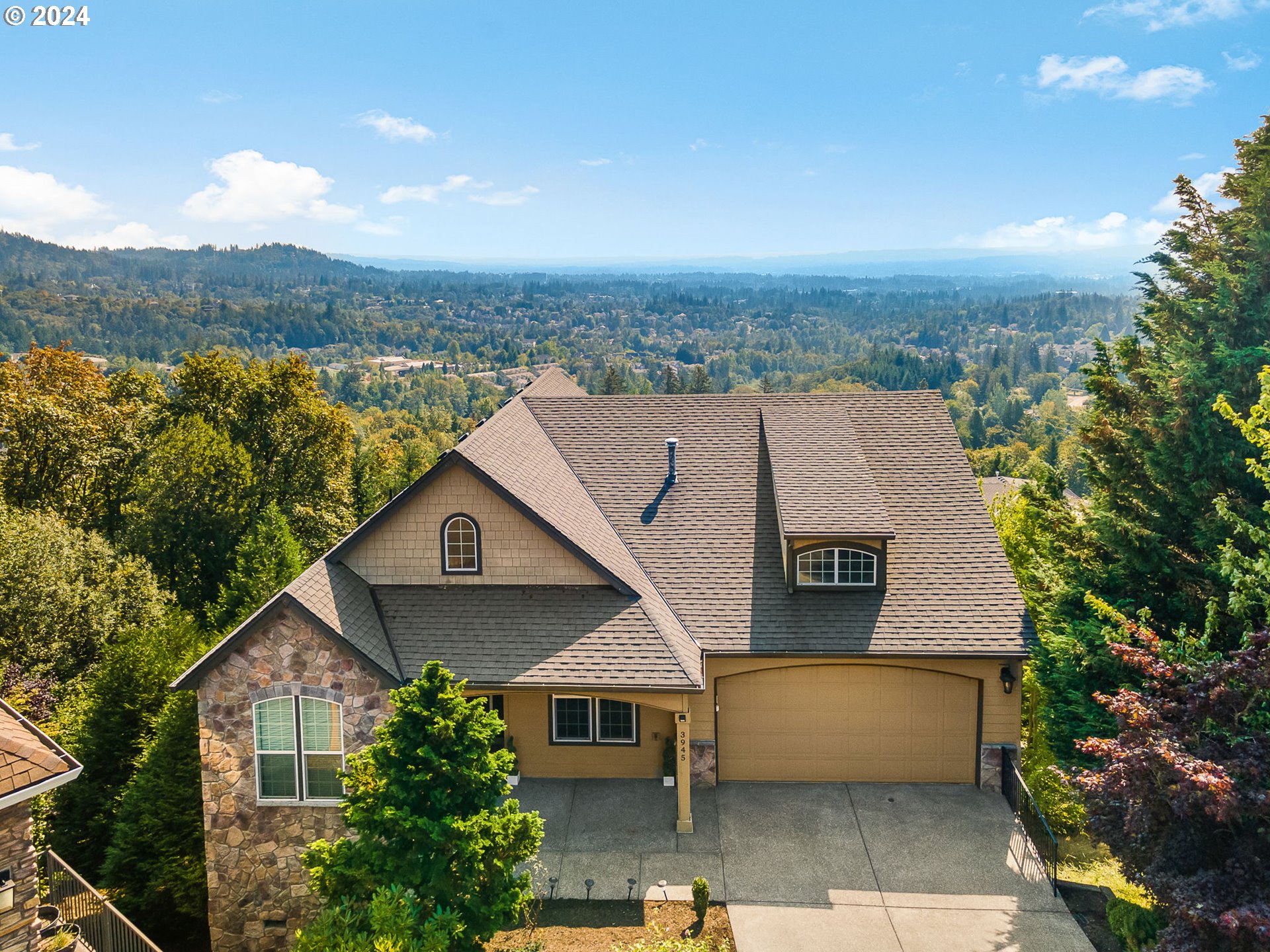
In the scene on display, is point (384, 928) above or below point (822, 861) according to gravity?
above

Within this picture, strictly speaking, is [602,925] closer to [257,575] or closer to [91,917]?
[91,917]

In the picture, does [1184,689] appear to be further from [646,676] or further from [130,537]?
[130,537]

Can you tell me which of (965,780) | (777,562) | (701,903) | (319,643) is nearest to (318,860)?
(319,643)

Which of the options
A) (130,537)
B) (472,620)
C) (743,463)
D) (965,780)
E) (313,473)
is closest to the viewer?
(472,620)

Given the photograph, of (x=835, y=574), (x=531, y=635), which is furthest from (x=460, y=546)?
(x=835, y=574)

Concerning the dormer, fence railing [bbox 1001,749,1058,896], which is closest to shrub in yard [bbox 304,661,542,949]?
the dormer

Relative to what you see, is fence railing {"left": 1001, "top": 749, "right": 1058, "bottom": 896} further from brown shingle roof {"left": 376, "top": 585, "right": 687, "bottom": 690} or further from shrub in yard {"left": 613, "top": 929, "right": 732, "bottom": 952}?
Result: brown shingle roof {"left": 376, "top": 585, "right": 687, "bottom": 690}
